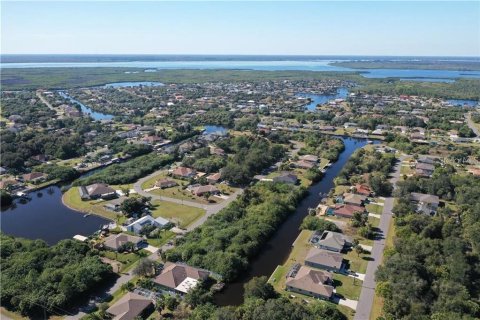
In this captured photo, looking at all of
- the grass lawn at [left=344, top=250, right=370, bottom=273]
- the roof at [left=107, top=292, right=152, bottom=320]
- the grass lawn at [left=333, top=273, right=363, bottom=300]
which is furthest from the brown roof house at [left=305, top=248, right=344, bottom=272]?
the roof at [left=107, top=292, right=152, bottom=320]

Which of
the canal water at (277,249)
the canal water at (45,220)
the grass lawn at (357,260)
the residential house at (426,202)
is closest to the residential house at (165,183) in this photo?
the canal water at (45,220)

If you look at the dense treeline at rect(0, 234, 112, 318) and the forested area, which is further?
the dense treeline at rect(0, 234, 112, 318)

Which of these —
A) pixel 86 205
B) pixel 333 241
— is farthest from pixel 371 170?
pixel 86 205

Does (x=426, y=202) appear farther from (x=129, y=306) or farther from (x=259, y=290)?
(x=129, y=306)

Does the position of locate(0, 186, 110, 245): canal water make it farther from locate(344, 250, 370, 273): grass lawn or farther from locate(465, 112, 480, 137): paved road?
locate(465, 112, 480, 137): paved road

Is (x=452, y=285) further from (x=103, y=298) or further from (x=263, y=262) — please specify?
(x=103, y=298)
